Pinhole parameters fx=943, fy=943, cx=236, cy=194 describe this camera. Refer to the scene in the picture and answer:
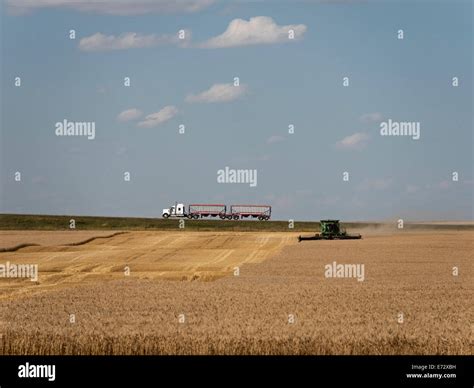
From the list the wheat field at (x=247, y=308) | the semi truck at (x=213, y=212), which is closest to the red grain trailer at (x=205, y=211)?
the semi truck at (x=213, y=212)

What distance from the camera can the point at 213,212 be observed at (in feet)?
427

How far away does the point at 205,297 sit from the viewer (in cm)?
3631

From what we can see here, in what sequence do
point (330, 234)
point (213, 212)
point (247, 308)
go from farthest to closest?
point (213, 212) → point (330, 234) → point (247, 308)

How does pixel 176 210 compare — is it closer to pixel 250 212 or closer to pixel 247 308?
pixel 250 212

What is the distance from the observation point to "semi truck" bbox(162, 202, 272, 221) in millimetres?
130125

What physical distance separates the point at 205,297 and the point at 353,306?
6230mm

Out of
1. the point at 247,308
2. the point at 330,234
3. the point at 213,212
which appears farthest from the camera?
the point at 213,212

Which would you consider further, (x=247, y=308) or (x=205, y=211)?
(x=205, y=211)

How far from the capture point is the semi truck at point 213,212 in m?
130

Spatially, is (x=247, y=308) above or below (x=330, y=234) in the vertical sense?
below

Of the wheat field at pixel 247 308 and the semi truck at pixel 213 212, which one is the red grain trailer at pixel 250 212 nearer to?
the semi truck at pixel 213 212

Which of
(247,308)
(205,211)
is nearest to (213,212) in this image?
(205,211)

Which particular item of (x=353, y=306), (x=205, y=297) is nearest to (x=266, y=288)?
(x=205, y=297)
